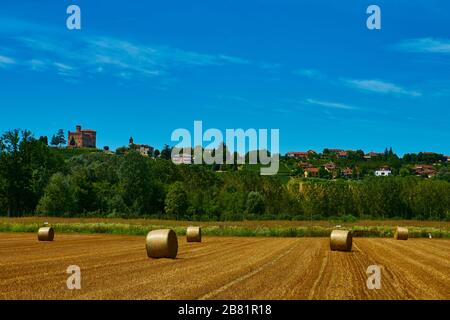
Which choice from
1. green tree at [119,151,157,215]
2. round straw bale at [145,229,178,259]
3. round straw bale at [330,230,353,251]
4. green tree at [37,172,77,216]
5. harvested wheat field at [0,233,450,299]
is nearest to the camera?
harvested wheat field at [0,233,450,299]

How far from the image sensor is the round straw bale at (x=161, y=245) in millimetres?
24656

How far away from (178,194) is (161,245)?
82457 millimetres

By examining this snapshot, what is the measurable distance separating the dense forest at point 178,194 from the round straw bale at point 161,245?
72034 mm

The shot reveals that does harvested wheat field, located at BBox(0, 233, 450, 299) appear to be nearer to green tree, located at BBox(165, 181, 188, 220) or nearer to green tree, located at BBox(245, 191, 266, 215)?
green tree, located at BBox(165, 181, 188, 220)

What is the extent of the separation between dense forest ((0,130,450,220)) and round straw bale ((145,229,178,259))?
72.0 metres

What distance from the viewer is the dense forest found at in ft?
330

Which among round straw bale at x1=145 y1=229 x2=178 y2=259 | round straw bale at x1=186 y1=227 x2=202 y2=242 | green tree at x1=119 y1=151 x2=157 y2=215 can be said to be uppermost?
green tree at x1=119 y1=151 x2=157 y2=215

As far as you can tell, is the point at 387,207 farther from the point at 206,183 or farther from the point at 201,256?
the point at 201,256

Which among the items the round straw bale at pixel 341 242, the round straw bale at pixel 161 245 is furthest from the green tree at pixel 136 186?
the round straw bale at pixel 161 245

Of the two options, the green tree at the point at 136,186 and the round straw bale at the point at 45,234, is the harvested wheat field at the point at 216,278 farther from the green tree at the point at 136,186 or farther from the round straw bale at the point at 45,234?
the green tree at the point at 136,186

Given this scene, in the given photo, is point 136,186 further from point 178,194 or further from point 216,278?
point 216,278

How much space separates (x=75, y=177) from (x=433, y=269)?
86.4m

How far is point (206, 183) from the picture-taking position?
13538 cm

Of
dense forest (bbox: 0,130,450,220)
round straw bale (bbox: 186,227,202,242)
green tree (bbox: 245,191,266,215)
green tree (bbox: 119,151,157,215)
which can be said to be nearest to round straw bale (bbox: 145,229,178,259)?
round straw bale (bbox: 186,227,202,242)
